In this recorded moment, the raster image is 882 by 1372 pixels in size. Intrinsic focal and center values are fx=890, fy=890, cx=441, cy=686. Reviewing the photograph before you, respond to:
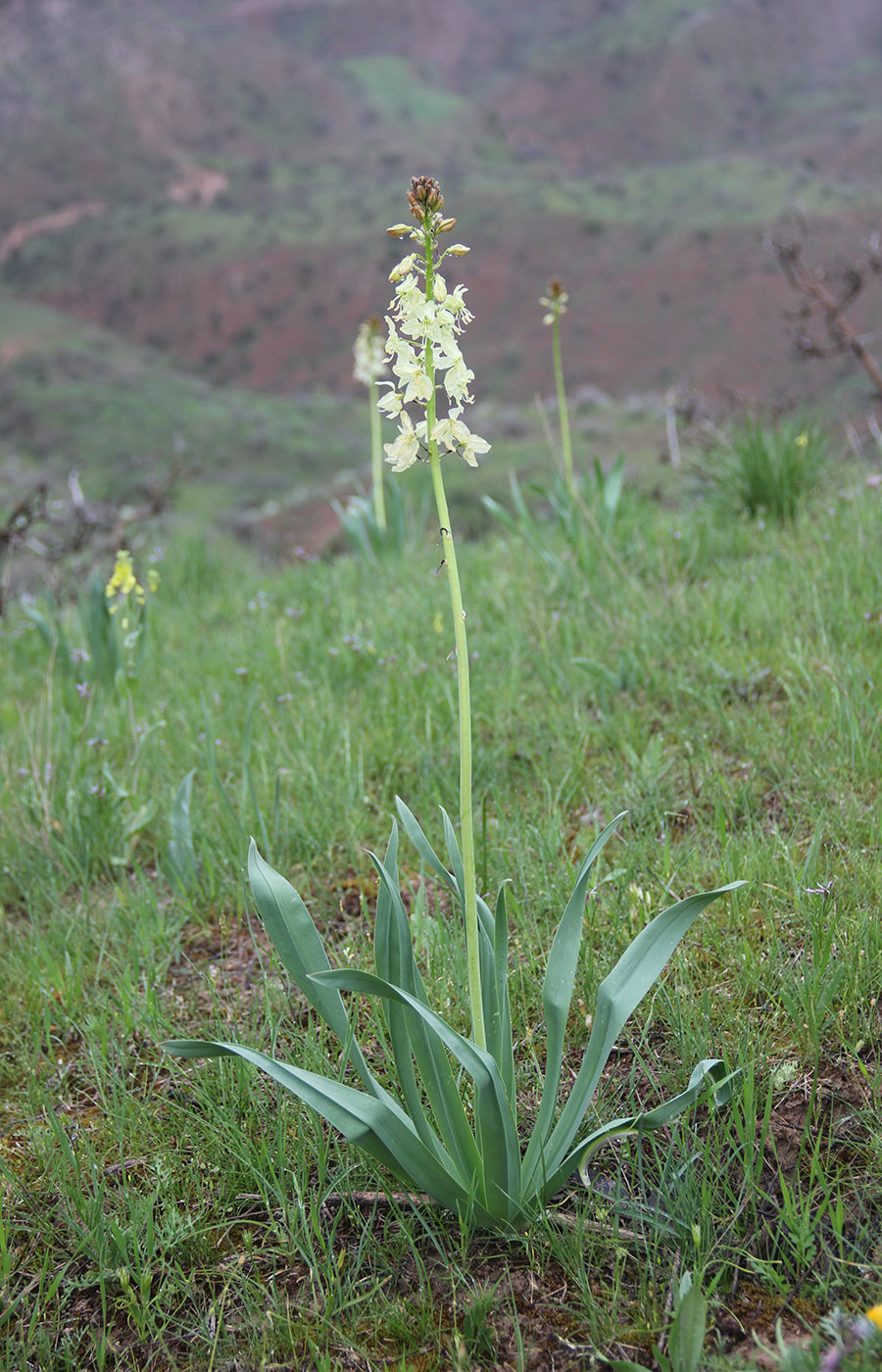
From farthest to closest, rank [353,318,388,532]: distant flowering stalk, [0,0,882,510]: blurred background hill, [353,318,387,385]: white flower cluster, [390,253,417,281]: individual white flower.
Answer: [0,0,882,510]: blurred background hill < [353,318,387,385]: white flower cluster < [353,318,388,532]: distant flowering stalk < [390,253,417,281]: individual white flower

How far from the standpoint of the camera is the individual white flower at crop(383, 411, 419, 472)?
126cm

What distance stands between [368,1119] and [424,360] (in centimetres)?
106

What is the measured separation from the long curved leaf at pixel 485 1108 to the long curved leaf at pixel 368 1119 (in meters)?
0.04

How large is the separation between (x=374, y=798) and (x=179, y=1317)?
137 centimetres

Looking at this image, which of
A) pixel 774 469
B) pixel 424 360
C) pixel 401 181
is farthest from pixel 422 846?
pixel 401 181

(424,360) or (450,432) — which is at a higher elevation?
(424,360)

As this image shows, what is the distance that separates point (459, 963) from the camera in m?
1.72

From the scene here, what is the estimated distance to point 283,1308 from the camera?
4.16 feet

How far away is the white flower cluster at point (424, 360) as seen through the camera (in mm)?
1232

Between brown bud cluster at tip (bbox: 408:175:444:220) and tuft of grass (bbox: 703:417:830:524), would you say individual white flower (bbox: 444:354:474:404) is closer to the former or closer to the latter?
brown bud cluster at tip (bbox: 408:175:444:220)

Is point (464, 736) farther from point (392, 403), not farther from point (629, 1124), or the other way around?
point (629, 1124)

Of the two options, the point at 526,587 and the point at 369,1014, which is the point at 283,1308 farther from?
the point at 526,587

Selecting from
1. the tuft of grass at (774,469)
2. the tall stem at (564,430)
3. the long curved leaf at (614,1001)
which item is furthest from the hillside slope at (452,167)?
the long curved leaf at (614,1001)

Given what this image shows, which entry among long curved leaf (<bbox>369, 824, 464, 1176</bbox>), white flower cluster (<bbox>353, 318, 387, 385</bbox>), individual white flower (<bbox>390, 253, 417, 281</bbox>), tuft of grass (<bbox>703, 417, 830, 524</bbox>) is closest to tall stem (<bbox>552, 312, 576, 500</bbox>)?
tuft of grass (<bbox>703, 417, 830, 524</bbox>)
